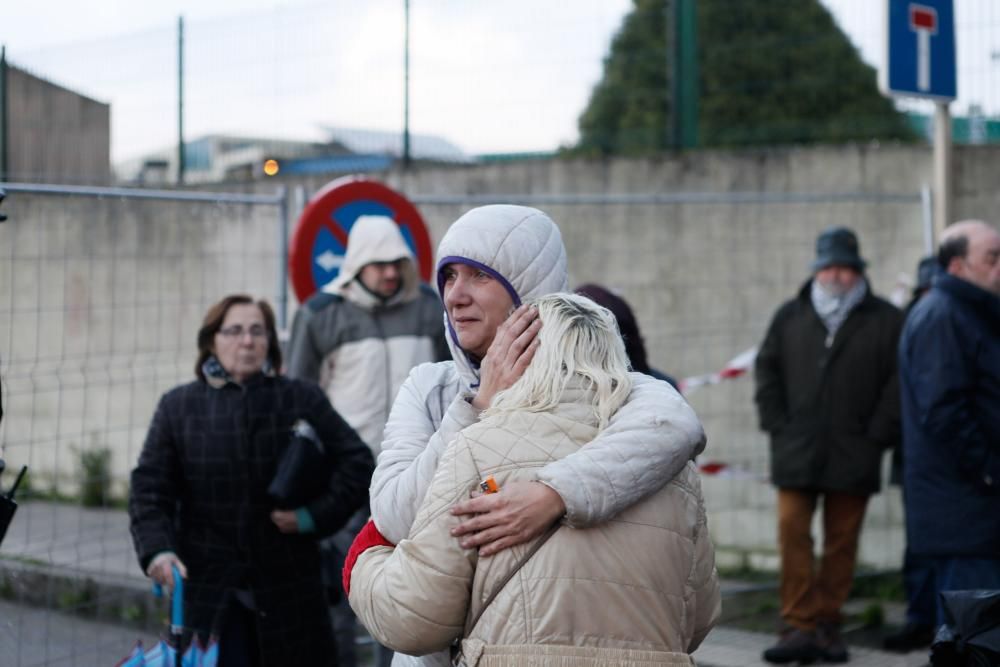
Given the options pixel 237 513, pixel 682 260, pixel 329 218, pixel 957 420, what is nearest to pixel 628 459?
pixel 237 513

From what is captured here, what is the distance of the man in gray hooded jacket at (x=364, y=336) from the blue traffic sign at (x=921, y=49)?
9.36 feet

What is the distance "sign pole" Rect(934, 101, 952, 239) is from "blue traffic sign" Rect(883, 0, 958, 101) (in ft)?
0.63

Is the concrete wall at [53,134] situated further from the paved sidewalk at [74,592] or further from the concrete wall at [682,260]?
the paved sidewalk at [74,592]

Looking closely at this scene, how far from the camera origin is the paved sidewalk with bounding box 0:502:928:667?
4883 mm

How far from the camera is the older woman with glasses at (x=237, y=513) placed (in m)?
4.41

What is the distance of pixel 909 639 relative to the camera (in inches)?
256

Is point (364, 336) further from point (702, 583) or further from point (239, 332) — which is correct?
point (702, 583)

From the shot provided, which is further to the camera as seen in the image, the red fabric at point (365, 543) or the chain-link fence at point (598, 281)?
the chain-link fence at point (598, 281)

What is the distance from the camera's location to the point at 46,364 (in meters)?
9.62

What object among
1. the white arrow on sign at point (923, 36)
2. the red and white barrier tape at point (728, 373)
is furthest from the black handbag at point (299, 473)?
the white arrow on sign at point (923, 36)

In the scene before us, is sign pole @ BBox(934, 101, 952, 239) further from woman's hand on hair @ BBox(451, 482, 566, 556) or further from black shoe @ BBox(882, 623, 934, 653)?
woman's hand on hair @ BBox(451, 482, 566, 556)

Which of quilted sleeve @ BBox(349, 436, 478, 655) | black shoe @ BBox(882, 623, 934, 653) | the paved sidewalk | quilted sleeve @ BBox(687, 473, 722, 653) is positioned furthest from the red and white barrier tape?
quilted sleeve @ BBox(349, 436, 478, 655)

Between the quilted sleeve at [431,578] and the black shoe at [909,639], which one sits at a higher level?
the quilted sleeve at [431,578]

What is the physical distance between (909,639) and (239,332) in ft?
12.3
